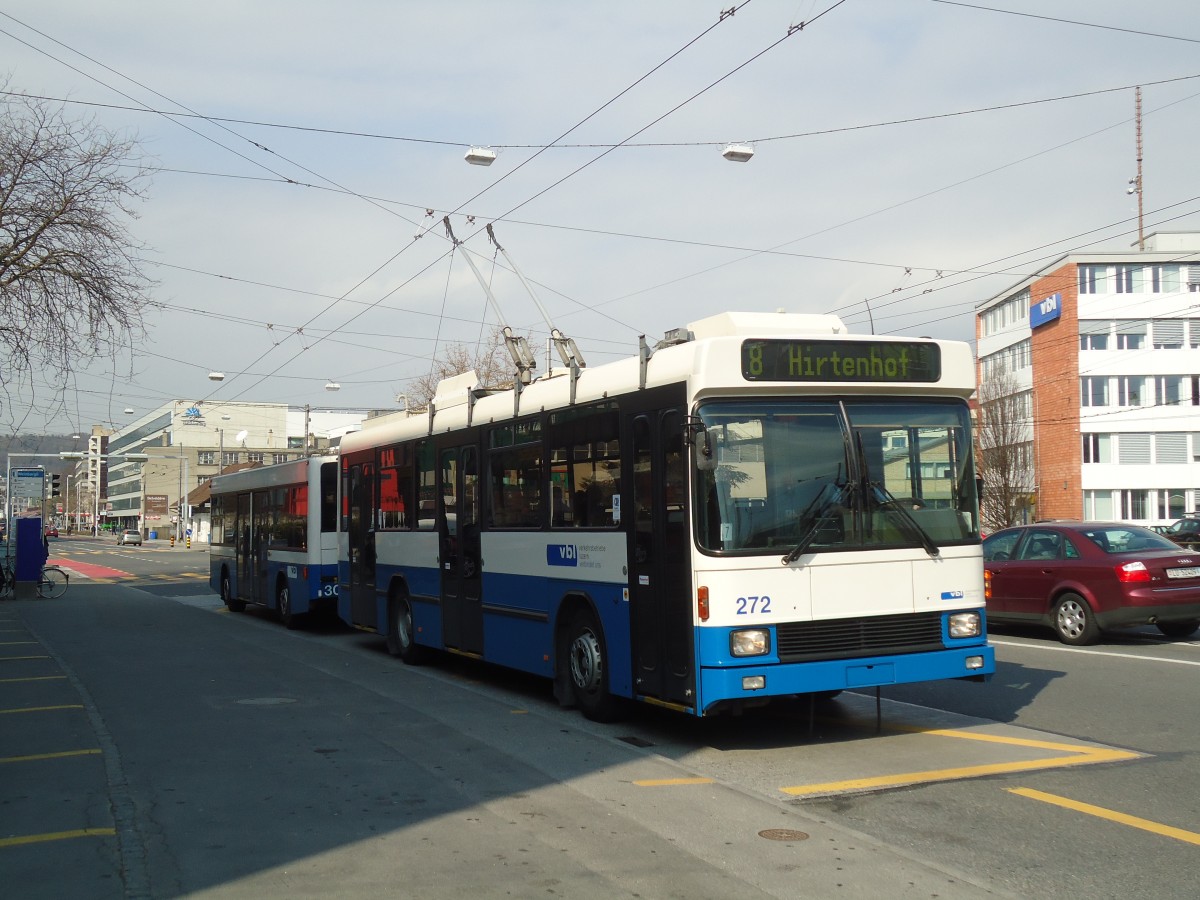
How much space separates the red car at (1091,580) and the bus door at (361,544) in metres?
8.02

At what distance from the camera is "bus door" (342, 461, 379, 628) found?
15750 mm

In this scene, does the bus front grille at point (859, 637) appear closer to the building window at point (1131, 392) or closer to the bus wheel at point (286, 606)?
the bus wheel at point (286, 606)

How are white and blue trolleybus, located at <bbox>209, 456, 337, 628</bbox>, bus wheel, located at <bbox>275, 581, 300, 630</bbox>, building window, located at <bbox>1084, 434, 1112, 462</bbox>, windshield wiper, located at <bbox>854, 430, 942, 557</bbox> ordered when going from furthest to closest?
building window, located at <bbox>1084, 434, 1112, 462</bbox> → bus wheel, located at <bbox>275, 581, 300, 630</bbox> → white and blue trolleybus, located at <bbox>209, 456, 337, 628</bbox> → windshield wiper, located at <bbox>854, 430, 942, 557</bbox>

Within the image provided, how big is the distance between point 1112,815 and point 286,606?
1664 centimetres

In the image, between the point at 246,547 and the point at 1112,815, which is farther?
the point at 246,547

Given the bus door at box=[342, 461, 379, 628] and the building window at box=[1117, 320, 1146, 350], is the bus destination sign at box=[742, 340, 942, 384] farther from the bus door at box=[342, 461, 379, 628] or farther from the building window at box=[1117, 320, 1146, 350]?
the building window at box=[1117, 320, 1146, 350]

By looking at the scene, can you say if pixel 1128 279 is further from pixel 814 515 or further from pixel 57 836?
pixel 57 836

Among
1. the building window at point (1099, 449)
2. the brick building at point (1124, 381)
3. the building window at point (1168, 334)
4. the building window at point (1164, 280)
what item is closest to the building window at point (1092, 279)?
the brick building at point (1124, 381)


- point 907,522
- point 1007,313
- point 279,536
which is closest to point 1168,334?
point 1007,313

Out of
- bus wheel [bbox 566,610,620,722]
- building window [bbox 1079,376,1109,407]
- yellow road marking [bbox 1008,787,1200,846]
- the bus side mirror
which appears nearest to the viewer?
yellow road marking [bbox 1008,787,1200,846]

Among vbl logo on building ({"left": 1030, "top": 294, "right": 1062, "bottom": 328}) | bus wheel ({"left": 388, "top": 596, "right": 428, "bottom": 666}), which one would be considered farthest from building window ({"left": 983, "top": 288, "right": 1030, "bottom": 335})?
bus wheel ({"left": 388, "top": 596, "right": 428, "bottom": 666})

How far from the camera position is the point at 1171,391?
6262cm

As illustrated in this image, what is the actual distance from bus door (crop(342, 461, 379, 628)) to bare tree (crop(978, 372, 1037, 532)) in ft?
126

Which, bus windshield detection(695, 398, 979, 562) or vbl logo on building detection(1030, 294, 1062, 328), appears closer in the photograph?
bus windshield detection(695, 398, 979, 562)
